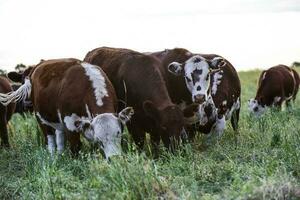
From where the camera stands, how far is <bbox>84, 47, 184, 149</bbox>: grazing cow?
941 centimetres

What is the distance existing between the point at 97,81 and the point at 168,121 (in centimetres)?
129

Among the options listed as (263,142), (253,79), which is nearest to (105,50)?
(263,142)

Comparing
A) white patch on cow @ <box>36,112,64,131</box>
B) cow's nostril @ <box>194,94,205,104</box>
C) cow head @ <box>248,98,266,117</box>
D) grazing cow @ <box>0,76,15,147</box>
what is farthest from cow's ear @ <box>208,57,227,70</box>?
cow head @ <box>248,98,266,117</box>

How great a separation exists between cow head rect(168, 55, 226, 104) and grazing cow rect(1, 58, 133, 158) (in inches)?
72.8

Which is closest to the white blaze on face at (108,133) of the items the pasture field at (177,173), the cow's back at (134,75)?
the pasture field at (177,173)

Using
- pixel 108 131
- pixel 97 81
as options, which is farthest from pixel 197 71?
pixel 108 131

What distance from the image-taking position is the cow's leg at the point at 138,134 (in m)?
10.7

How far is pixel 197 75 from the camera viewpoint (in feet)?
36.6

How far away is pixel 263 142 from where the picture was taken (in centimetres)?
977

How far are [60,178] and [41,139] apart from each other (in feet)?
14.4

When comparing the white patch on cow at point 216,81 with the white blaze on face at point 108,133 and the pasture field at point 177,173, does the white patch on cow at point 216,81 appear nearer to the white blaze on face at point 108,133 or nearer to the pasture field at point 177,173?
the pasture field at point 177,173

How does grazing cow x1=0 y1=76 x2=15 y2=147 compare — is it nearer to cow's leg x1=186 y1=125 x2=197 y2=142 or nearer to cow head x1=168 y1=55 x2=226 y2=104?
cow head x1=168 y1=55 x2=226 y2=104

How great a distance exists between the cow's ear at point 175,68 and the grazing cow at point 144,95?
0.28m

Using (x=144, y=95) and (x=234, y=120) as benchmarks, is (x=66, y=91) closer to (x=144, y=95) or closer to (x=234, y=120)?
(x=144, y=95)
